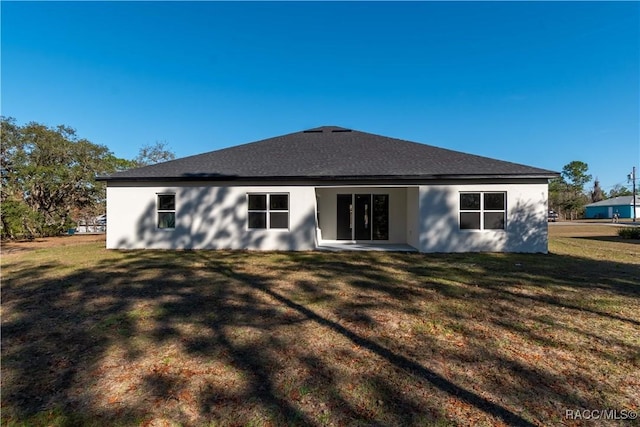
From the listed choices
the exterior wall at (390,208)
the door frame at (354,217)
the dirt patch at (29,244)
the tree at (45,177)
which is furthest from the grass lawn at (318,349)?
the tree at (45,177)

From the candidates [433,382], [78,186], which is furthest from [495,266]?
[78,186]

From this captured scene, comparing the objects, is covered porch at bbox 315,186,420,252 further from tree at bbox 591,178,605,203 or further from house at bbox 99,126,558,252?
tree at bbox 591,178,605,203

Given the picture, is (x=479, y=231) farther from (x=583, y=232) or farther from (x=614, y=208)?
(x=614, y=208)

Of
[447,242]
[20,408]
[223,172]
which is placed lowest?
[20,408]

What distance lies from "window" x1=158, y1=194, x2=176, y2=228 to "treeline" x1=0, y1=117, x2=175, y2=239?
9.16m

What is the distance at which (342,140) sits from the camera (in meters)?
15.9

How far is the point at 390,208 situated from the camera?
13.6 m

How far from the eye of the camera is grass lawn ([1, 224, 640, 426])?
2781 mm

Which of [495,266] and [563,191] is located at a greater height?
[563,191]

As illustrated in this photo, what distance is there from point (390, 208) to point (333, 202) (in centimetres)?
249

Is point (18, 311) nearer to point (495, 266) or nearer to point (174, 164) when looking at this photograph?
point (174, 164)

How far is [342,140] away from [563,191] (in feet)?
194

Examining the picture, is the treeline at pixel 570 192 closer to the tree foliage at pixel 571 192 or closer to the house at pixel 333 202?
the tree foliage at pixel 571 192

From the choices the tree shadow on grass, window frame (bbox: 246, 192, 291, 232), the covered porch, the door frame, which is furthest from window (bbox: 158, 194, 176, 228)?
the door frame
